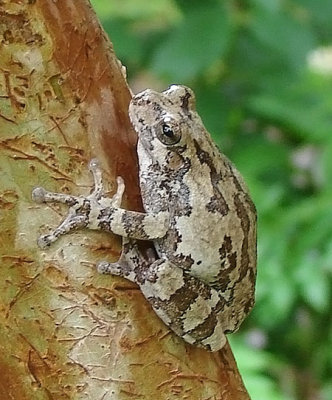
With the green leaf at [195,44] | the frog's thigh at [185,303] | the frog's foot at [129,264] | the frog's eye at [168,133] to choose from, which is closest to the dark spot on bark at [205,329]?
the frog's thigh at [185,303]

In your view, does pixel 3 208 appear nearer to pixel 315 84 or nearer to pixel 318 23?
pixel 318 23

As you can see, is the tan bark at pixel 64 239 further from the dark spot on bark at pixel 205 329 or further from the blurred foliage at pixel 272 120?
the blurred foliage at pixel 272 120

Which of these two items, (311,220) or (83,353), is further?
(311,220)

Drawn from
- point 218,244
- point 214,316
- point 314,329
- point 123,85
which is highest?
point 123,85

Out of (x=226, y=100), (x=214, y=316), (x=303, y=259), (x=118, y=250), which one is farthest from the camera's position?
(x=226, y=100)

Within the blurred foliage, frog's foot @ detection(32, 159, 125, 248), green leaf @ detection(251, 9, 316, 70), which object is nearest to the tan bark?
frog's foot @ detection(32, 159, 125, 248)

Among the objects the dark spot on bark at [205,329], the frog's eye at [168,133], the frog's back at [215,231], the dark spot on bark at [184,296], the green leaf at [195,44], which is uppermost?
the green leaf at [195,44]

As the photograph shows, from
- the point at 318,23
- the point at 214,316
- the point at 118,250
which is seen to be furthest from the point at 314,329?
the point at 118,250
